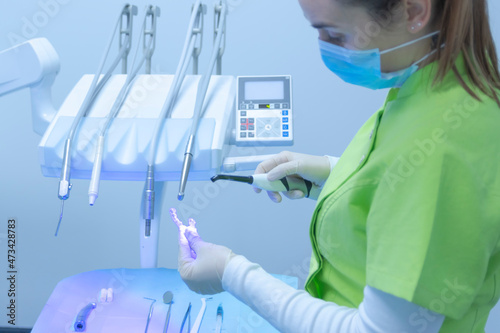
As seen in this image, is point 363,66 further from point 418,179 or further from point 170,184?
point 170,184

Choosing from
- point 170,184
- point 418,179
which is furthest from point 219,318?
point 170,184

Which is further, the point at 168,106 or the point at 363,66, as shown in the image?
the point at 168,106

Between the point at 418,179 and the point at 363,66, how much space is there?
6.5 inches

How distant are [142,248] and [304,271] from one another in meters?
0.78

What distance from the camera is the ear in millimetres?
506

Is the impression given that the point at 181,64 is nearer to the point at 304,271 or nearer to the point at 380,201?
the point at 380,201

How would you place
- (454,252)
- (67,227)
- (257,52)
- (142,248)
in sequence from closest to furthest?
1. (454,252)
2. (142,248)
3. (257,52)
4. (67,227)

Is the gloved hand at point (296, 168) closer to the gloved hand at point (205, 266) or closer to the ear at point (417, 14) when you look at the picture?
the gloved hand at point (205, 266)

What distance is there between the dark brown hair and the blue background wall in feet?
3.84

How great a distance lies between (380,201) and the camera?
508mm

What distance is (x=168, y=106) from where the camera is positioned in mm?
1021

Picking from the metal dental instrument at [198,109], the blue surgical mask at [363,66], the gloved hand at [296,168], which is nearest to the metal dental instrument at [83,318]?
the metal dental instrument at [198,109]

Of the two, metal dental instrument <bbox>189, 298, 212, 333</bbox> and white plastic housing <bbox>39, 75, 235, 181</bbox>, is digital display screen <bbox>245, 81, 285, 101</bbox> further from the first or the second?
metal dental instrument <bbox>189, 298, 212, 333</bbox>

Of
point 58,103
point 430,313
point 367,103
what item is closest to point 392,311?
point 430,313
